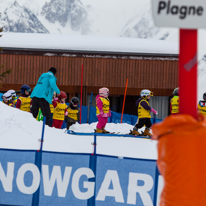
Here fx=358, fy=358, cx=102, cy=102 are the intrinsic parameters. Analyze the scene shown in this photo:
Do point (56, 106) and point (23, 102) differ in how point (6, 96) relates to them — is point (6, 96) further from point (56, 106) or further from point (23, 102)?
point (56, 106)

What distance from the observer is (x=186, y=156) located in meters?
1.77

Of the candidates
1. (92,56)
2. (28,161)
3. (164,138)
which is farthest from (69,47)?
(164,138)

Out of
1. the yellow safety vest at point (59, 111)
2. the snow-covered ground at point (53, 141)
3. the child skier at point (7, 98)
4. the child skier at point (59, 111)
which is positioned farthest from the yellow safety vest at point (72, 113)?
the snow-covered ground at point (53, 141)

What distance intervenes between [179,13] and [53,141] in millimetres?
6076

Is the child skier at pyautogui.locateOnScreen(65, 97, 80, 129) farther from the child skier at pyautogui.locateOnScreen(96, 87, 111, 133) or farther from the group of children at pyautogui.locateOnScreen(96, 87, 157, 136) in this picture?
the child skier at pyautogui.locateOnScreen(96, 87, 111, 133)

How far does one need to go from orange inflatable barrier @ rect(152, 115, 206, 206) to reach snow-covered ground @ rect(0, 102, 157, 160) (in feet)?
17.1

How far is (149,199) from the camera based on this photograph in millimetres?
4492

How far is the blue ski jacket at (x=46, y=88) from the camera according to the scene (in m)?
8.98

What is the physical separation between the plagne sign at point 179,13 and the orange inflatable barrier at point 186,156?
0.45 metres

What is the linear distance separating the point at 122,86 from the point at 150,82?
6.70 feet

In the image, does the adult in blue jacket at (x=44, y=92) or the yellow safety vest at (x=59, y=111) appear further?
the yellow safety vest at (x=59, y=111)

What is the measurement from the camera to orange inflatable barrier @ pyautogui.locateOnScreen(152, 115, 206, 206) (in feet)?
5.76

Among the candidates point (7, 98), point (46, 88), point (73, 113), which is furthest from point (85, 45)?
point (46, 88)

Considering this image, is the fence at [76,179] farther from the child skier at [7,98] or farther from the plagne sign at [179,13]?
the child skier at [7,98]
